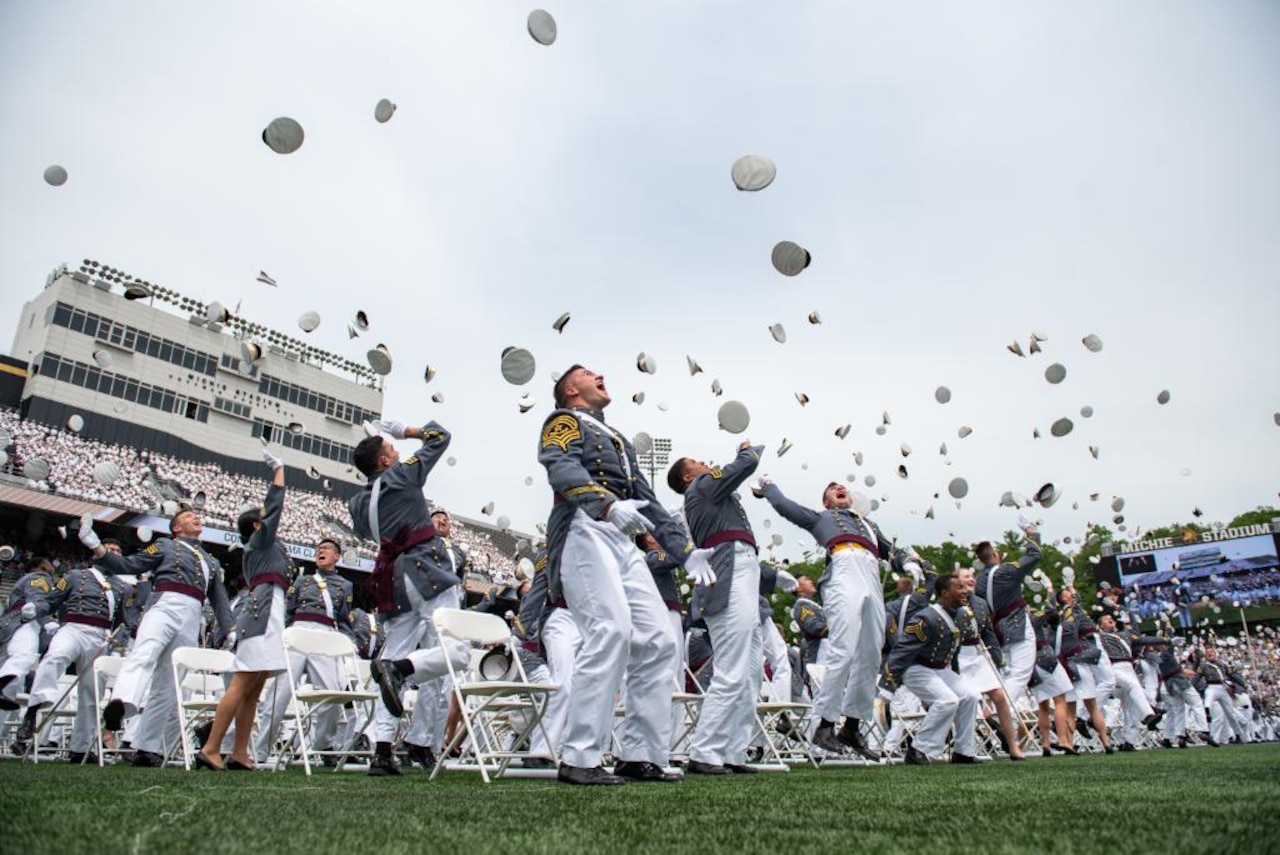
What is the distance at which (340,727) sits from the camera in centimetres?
1099

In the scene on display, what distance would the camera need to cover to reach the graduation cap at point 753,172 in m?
8.09

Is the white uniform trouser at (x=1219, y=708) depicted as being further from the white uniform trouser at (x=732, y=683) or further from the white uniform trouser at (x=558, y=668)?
the white uniform trouser at (x=558, y=668)

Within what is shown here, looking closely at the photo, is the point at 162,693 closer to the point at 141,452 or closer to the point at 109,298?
the point at 141,452

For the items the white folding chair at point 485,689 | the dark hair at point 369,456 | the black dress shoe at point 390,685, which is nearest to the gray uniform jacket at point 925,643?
the white folding chair at point 485,689

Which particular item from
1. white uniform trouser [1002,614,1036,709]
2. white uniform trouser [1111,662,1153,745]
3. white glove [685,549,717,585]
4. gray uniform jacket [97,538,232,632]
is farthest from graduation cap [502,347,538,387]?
white uniform trouser [1111,662,1153,745]

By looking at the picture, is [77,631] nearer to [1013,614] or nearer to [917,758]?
[917,758]

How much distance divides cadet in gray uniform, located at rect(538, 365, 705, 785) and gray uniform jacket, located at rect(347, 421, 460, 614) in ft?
5.40

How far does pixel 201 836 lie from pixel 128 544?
1511 inches

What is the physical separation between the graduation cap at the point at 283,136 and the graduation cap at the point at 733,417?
580 centimetres

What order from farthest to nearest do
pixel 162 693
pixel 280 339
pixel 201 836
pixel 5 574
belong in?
pixel 280 339, pixel 5 574, pixel 162 693, pixel 201 836

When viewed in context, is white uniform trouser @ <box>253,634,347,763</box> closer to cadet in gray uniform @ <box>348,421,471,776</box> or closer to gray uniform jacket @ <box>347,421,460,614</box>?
cadet in gray uniform @ <box>348,421,471,776</box>

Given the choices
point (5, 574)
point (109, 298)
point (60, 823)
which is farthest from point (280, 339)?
point (60, 823)

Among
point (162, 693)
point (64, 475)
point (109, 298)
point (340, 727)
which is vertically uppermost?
point (109, 298)

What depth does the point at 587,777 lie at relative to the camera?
13.4 feet
